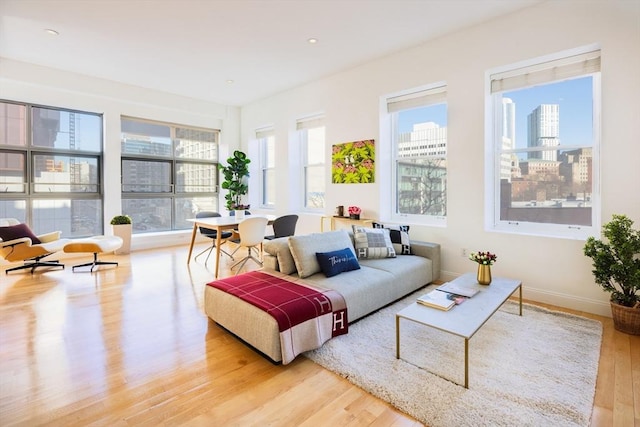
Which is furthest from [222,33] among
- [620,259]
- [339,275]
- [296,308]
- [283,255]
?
[620,259]

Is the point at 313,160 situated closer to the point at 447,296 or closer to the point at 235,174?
the point at 235,174

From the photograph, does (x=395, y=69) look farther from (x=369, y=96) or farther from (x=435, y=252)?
(x=435, y=252)

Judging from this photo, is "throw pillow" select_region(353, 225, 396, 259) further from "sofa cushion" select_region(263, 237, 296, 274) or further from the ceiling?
the ceiling

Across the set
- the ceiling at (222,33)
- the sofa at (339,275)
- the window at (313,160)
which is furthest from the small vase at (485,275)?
the window at (313,160)

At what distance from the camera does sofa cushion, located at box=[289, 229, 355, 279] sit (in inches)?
118

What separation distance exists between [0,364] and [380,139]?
14.5 ft

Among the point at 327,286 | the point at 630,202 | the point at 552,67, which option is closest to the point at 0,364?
the point at 327,286

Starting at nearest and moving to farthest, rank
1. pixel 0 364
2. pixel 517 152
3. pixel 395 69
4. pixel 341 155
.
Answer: pixel 0 364, pixel 517 152, pixel 395 69, pixel 341 155

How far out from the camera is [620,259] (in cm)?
264

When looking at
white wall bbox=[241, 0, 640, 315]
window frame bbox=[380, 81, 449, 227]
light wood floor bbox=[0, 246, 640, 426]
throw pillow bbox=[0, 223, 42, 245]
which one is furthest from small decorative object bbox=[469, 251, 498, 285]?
throw pillow bbox=[0, 223, 42, 245]

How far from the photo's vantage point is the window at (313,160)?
5.96 meters

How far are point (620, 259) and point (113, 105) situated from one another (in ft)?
23.8

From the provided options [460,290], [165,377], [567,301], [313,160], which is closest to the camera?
[165,377]

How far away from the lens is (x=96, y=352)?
2.37 m
